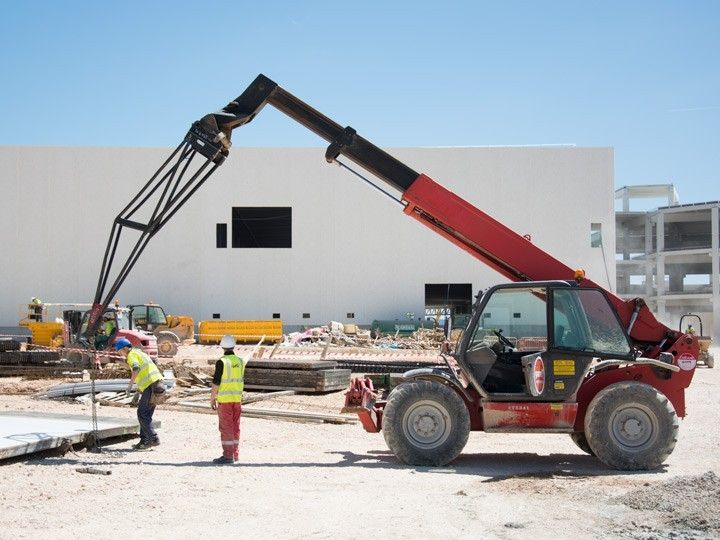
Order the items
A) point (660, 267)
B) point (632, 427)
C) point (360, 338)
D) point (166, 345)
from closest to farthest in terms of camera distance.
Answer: point (632, 427)
point (166, 345)
point (360, 338)
point (660, 267)

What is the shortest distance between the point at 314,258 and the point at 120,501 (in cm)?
3342

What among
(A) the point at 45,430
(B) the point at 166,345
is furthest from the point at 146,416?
(B) the point at 166,345

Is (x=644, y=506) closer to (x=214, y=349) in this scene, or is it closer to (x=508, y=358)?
(x=508, y=358)

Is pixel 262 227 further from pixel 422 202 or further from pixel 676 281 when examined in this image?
pixel 422 202

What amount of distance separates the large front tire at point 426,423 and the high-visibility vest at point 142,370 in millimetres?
3326

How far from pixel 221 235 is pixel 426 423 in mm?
32789

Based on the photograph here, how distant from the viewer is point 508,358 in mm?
10352

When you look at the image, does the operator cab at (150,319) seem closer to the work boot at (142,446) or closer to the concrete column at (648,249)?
the work boot at (142,446)

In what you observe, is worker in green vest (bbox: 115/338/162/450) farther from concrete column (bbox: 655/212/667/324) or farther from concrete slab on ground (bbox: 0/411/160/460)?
concrete column (bbox: 655/212/667/324)

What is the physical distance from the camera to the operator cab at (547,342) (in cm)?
996

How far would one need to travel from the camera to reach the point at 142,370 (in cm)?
1119

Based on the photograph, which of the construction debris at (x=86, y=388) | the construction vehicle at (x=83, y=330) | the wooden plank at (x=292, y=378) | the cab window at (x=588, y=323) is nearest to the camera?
the cab window at (x=588, y=323)

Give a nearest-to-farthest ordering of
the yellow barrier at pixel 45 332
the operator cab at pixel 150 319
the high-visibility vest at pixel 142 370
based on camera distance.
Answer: the high-visibility vest at pixel 142 370 < the yellow barrier at pixel 45 332 < the operator cab at pixel 150 319

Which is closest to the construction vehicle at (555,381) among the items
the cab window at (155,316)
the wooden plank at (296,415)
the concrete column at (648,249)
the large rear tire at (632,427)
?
the large rear tire at (632,427)
